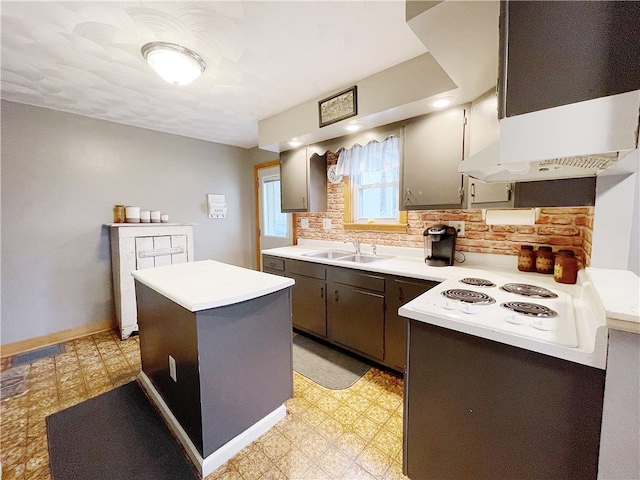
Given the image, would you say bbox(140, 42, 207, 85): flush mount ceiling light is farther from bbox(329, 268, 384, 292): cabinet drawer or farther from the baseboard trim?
the baseboard trim

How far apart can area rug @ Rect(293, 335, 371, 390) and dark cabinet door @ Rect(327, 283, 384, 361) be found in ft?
0.48

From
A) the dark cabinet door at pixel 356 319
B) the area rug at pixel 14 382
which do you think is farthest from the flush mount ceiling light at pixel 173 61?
the area rug at pixel 14 382

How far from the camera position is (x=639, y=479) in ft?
2.49

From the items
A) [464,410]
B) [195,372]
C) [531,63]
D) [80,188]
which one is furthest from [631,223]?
[80,188]

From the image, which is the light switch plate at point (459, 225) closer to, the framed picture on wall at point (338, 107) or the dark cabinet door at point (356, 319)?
the dark cabinet door at point (356, 319)

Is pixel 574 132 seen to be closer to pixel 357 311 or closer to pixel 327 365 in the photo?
pixel 357 311

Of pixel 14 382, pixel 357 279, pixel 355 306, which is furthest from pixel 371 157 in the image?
pixel 14 382

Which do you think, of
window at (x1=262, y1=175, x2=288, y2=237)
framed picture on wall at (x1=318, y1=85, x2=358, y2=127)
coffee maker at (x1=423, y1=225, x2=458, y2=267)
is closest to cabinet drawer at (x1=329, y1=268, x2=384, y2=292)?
coffee maker at (x1=423, y1=225, x2=458, y2=267)

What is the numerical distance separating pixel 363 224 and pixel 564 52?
87.7 inches

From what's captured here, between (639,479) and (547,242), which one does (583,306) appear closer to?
(639,479)

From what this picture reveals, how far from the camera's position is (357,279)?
226 cm

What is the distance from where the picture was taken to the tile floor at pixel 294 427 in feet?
4.54

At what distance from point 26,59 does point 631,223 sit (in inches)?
148

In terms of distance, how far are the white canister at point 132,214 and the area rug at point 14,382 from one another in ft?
5.32
